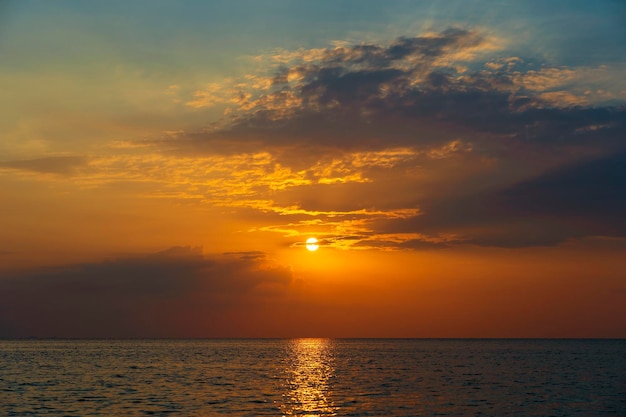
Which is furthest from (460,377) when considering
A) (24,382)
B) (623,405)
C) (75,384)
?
(24,382)

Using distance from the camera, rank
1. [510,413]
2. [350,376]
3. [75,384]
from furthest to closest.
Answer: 1. [350,376]
2. [75,384]
3. [510,413]

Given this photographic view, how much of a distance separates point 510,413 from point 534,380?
40.8m

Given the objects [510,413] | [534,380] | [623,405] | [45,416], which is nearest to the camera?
[45,416]

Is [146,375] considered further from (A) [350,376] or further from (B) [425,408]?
(B) [425,408]

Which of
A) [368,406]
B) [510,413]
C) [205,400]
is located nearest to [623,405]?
[510,413]

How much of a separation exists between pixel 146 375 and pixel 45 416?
47722 mm

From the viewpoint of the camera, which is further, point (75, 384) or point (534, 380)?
point (534, 380)

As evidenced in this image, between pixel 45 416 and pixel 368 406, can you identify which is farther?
pixel 368 406

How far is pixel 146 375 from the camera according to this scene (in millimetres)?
102875

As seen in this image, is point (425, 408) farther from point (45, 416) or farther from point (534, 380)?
point (534, 380)

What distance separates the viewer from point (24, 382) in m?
88.6

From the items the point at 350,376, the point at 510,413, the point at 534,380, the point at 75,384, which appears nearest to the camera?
the point at 510,413

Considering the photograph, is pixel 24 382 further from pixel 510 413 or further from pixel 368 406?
pixel 510 413

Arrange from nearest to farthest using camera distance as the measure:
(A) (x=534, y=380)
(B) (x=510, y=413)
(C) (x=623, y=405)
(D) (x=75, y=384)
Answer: (B) (x=510, y=413)
(C) (x=623, y=405)
(D) (x=75, y=384)
(A) (x=534, y=380)
